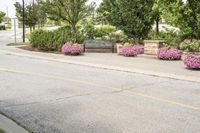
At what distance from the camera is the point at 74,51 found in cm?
2381

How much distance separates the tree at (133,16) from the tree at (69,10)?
Result: 11.4 ft

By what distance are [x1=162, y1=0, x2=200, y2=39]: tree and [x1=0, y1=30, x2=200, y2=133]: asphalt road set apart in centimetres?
627

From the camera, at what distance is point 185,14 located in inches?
834

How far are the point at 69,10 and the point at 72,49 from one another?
6228 mm

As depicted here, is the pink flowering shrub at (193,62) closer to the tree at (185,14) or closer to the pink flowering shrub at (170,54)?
the pink flowering shrub at (170,54)

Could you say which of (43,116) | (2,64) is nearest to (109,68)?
(2,64)

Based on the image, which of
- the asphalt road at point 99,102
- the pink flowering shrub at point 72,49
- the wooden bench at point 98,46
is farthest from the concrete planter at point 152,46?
the asphalt road at point 99,102

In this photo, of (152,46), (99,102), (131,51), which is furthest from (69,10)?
(99,102)

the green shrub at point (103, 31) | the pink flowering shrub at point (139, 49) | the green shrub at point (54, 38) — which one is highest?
the green shrub at point (103, 31)

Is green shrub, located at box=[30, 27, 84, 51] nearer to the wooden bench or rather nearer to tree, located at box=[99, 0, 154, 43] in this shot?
the wooden bench

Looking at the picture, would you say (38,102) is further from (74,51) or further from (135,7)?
(135,7)

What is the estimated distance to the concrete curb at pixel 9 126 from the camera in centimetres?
769

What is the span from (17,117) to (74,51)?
1496 cm

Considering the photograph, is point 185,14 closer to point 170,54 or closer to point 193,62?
point 170,54
